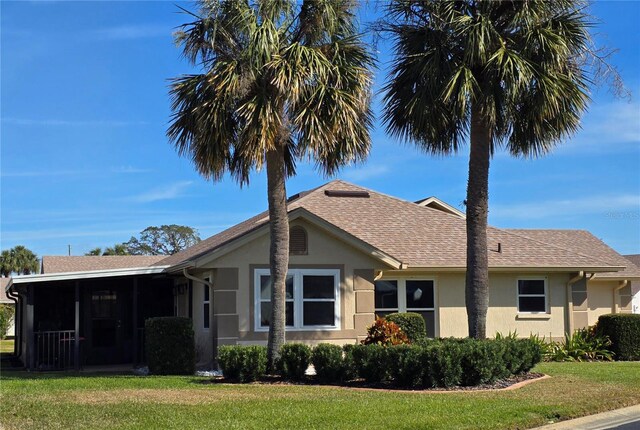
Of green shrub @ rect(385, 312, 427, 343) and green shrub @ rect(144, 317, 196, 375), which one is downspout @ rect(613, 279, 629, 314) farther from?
green shrub @ rect(144, 317, 196, 375)

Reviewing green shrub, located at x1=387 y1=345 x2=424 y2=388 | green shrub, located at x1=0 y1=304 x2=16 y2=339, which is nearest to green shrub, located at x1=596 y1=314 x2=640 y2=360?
green shrub, located at x1=387 y1=345 x2=424 y2=388

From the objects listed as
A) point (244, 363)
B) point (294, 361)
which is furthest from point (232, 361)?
point (294, 361)

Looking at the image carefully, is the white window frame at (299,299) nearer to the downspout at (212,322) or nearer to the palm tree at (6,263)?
the downspout at (212,322)

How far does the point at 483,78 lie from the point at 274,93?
4.62 meters

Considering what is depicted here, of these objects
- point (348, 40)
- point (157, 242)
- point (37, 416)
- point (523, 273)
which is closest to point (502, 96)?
point (348, 40)

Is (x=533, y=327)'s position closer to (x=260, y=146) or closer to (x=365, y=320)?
(x=365, y=320)

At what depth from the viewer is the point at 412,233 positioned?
24.3m

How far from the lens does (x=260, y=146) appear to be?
Answer: 16.3 meters

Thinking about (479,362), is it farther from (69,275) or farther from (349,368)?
(69,275)

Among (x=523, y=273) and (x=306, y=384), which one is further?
(x=523, y=273)

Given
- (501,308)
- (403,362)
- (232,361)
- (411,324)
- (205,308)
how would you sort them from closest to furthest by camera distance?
(403,362), (232,361), (411,324), (205,308), (501,308)

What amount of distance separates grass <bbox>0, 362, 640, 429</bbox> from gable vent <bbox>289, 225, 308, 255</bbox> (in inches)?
197

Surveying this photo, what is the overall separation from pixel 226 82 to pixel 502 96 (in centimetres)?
597

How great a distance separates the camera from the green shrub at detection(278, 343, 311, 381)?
1647cm
